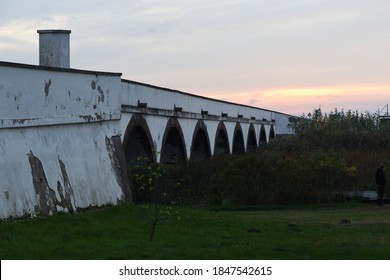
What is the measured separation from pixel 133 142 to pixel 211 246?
14190mm

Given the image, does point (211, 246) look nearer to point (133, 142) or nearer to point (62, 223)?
point (62, 223)

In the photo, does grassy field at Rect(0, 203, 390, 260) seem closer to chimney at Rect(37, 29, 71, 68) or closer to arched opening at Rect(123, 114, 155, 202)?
chimney at Rect(37, 29, 71, 68)

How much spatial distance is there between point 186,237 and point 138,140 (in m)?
12.7

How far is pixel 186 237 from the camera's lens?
13.5 m

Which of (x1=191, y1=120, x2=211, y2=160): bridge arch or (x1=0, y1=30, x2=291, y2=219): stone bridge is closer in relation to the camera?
(x1=0, y1=30, x2=291, y2=219): stone bridge

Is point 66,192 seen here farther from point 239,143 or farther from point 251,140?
point 251,140

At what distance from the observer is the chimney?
21.0m

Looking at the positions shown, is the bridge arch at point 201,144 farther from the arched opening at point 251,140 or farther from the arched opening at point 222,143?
the arched opening at point 251,140

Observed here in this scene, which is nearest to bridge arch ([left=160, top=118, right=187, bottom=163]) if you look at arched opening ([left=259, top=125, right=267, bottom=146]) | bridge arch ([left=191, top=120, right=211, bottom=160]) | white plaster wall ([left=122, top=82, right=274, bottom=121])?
white plaster wall ([left=122, top=82, right=274, bottom=121])

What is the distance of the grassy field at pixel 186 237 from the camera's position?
1123cm

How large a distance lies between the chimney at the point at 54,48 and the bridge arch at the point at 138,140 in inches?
129

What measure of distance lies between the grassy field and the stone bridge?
29.0 inches

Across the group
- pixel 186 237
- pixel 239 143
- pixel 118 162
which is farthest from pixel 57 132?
pixel 239 143

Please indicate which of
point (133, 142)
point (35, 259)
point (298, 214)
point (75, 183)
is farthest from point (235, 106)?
point (35, 259)
